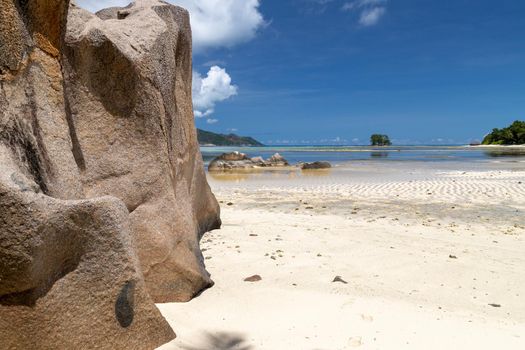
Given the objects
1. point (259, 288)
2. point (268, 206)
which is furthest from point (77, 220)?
point (268, 206)

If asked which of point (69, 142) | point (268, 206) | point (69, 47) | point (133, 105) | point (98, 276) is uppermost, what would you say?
point (69, 47)

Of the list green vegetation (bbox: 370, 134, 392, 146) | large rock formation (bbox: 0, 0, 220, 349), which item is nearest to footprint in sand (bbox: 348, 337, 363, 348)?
large rock formation (bbox: 0, 0, 220, 349)

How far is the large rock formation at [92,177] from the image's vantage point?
2650 millimetres

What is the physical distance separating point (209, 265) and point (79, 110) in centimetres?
225

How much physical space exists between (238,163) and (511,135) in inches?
2485

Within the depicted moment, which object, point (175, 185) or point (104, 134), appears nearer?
point (104, 134)

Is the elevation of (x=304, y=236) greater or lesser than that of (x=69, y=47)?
lesser

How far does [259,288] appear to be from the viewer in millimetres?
4609

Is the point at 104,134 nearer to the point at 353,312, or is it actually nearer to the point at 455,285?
the point at 353,312

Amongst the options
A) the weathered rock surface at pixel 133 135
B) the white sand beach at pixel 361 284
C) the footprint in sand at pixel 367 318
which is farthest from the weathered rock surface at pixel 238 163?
the footprint in sand at pixel 367 318

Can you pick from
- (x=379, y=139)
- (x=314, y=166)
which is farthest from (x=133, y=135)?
(x=379, y=139)

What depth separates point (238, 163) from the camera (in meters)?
→ 29.6

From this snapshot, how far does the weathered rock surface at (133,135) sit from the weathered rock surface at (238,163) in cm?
2364

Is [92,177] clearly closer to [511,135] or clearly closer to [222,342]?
[222,342]
